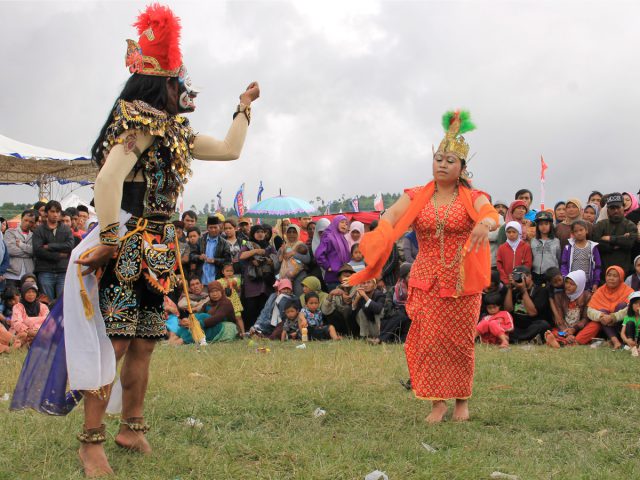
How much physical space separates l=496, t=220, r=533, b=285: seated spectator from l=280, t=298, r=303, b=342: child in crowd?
10.1ft

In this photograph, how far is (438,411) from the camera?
548 centimetres

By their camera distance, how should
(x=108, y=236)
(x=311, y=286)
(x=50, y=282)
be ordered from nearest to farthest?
1. (x=108, y=236)
2. (x=50, y=282)
3. (x=311, y=286)

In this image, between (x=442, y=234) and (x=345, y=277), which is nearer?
(x=442, y=234)

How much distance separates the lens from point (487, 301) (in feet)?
34.1

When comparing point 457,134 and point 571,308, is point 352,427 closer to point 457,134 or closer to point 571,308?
point 457,134

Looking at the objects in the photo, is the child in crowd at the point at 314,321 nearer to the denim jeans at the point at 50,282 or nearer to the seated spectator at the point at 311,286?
the seated spectator at the point at 311,286

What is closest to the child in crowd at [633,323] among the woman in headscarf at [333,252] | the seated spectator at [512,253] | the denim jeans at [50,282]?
the seated spectator at [512,253]

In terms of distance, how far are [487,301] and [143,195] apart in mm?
7169

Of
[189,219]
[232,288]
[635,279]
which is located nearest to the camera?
[635,279]

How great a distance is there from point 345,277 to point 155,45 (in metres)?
6.88

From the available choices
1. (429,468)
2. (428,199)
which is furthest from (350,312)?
(429,468)

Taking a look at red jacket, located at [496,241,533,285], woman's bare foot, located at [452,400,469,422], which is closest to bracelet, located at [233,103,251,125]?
woman's bare foot, located at [452,400,469,422]

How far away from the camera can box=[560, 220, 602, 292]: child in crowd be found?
10.3m

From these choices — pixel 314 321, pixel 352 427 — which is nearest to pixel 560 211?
pixel 314 321
